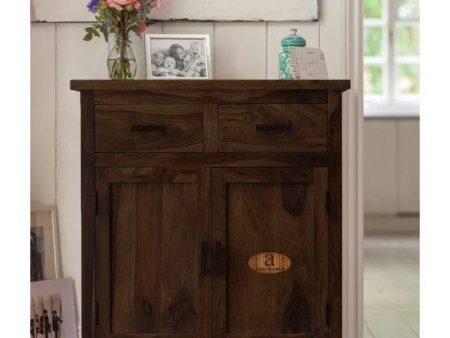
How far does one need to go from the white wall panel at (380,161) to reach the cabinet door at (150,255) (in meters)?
4.71

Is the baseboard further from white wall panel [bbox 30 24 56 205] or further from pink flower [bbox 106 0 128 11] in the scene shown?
pink flower [bbox 106 0 128 11]

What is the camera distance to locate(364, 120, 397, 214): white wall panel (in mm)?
6984

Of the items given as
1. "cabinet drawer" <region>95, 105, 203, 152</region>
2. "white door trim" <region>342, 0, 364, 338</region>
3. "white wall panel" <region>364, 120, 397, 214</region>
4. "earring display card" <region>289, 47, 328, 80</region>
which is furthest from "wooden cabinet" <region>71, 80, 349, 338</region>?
"white wall panel" <region>364, 120, 397, 214</region>

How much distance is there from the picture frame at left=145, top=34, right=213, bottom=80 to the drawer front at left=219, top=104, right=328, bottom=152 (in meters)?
0.39

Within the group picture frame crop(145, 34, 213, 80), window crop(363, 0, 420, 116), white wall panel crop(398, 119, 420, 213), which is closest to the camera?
picture frame crop(145, 34, 213, 80)

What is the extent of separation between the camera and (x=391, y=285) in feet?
15.8

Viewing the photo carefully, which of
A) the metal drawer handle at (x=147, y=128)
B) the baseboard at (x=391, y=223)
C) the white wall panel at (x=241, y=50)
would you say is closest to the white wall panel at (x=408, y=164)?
the baseboard at (x=391, y=223)

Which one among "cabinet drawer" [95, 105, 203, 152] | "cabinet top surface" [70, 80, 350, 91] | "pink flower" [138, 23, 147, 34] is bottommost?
"cabinet drawer" [95, 105, 203, 152]

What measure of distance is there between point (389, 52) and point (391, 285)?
293cm

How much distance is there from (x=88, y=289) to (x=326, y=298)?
0.73 m

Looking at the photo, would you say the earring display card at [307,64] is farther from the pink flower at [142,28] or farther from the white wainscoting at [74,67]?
the pink flower at [142,28]

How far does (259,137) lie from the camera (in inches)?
96.3

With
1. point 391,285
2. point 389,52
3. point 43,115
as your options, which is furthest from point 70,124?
point 389,52

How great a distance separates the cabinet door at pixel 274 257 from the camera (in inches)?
96.8
